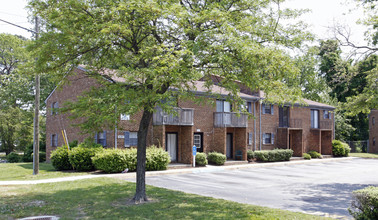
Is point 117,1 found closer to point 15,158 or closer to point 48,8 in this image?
point 48,8

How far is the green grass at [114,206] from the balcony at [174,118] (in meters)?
10.1

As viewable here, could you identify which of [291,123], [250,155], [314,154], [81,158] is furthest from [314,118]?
[81,158]

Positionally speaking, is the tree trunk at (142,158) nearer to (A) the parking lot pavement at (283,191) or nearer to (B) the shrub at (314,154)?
(A) the parking lot pavement at (283,191)

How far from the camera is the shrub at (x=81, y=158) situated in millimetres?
20625

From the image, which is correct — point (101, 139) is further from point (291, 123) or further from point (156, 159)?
point (291, 123)

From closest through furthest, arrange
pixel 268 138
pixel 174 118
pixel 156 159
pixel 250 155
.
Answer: pixel 156 159
pixel 174 118
pixel 250 155
pixel 268 138

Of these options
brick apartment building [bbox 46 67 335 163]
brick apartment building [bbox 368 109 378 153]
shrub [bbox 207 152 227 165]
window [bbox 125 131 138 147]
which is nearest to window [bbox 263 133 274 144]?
brick apartment building [bbox 46 67 335 163]

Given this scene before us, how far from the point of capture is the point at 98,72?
12734mm

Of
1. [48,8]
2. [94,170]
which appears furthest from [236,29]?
[94,170]

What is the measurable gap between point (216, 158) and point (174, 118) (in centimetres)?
477

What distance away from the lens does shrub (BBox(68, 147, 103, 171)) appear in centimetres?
2062

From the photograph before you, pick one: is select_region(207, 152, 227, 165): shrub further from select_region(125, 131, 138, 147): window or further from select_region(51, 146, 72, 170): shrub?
select_region(51, 146, 72, 170): shrub

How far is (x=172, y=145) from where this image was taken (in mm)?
26328

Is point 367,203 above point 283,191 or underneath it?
above
